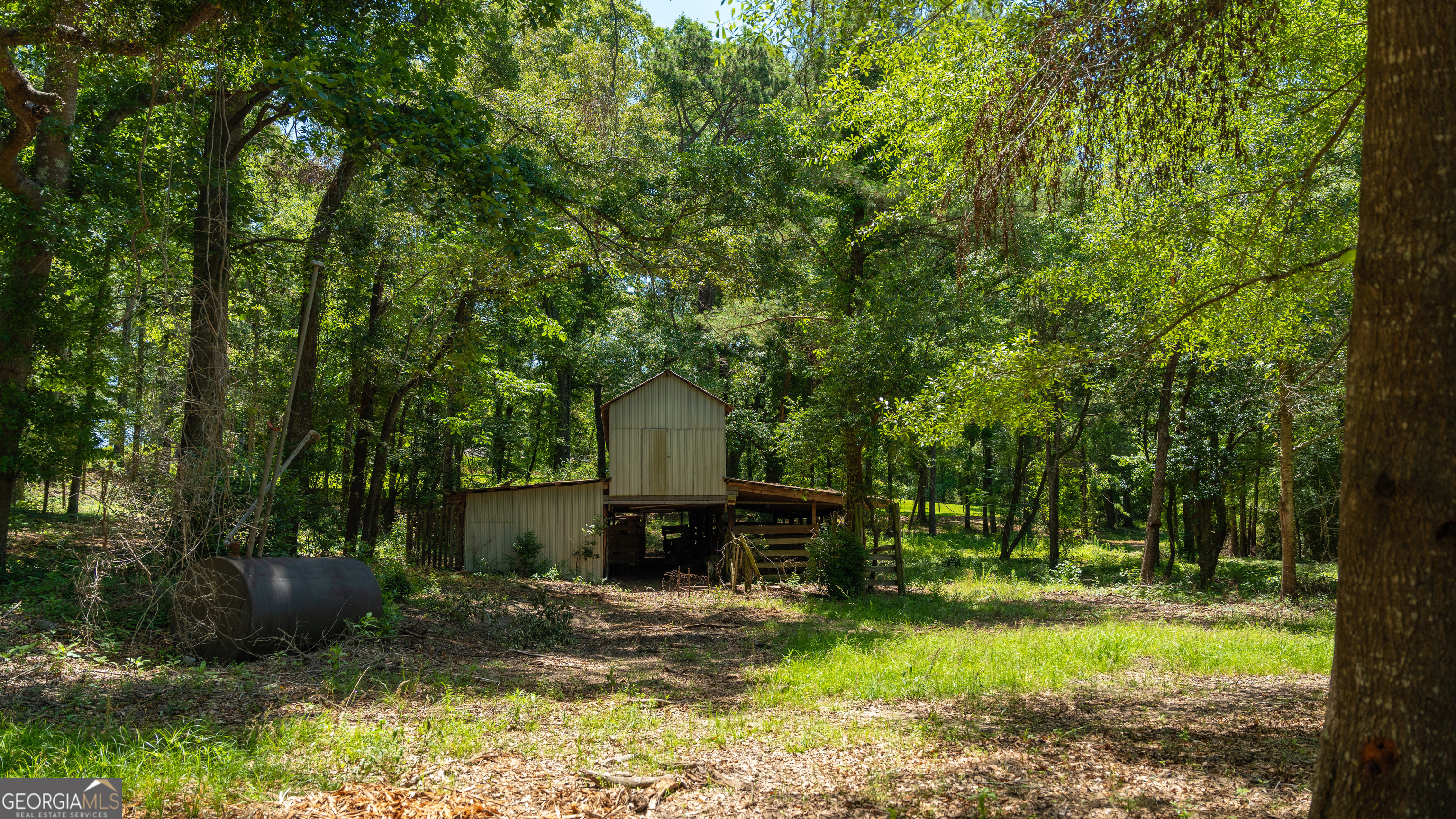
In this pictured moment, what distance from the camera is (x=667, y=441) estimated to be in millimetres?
20172

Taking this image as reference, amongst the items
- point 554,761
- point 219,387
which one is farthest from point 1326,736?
point 219,387

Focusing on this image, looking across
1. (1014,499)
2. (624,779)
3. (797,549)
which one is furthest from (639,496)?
(624,779)

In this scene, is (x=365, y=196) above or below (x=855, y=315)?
above

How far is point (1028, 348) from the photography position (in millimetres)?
8656

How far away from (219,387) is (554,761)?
524 centimetres

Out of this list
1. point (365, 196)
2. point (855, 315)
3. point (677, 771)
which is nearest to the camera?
point (677, 771)

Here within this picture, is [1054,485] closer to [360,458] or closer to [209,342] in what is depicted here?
[360,458]

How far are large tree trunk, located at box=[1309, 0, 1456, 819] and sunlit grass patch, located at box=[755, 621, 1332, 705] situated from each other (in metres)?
4.28

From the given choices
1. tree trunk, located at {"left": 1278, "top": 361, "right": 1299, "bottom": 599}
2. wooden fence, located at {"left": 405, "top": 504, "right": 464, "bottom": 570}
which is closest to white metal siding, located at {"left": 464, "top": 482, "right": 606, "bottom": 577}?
wooden fence, located at {"left": 405, "top": 504, "right": 464, "bottom": 570}

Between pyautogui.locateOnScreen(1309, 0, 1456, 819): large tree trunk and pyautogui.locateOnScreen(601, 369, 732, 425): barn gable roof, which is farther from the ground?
pyautogui.locateOnScreen(601, 369, 732, 425): barn gable roof

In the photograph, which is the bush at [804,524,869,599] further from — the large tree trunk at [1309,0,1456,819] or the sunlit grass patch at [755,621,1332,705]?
the large tree trunk at [1309,0,1456,819]

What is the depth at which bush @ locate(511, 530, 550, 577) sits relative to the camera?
19.8 m

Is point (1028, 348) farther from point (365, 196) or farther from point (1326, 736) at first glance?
point (365, 196)

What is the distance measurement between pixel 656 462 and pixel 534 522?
138 inches
